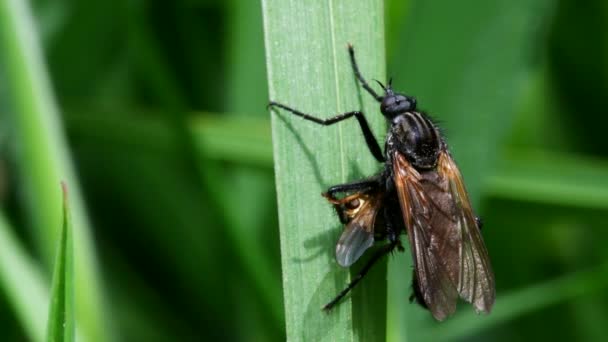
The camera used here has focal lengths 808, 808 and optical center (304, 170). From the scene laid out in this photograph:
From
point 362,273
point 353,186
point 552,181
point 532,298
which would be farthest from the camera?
point 532,298

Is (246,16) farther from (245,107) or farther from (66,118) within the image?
(66,118)

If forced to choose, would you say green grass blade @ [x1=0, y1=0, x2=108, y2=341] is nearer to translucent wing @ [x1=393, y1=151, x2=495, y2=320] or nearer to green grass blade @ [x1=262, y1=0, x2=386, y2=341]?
green grass blade @ [x1=262, y1=0, x2=386, y2=341]

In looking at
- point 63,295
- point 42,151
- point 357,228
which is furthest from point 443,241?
point 42,151

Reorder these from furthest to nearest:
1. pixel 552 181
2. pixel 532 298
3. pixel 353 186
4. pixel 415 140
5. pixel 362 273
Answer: pixel 532 298
pixel 552 181
pixel 415 140
pixel 353 186
pixel 362 273

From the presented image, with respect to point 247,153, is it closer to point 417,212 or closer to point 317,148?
point 417,212

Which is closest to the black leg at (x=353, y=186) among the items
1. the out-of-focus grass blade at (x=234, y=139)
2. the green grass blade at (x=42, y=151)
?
the green grass blade at (x=42, y=151)

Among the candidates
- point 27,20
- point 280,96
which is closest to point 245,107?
point 27,20

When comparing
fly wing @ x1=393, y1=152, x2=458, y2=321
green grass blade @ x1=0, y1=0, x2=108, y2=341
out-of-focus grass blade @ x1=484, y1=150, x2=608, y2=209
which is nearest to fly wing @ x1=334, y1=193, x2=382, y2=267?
fly wing @ x1=393, y1=152, x2=458, y2=321
